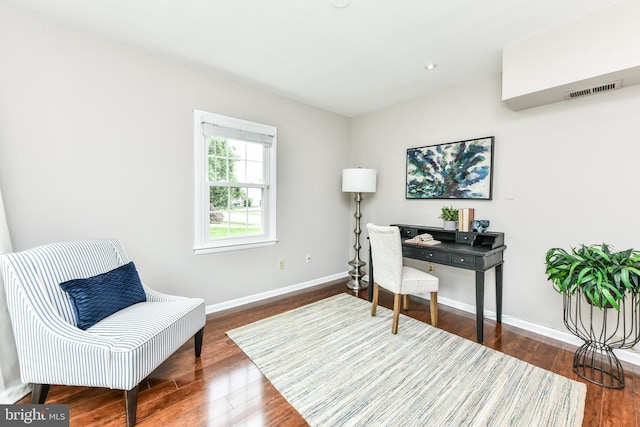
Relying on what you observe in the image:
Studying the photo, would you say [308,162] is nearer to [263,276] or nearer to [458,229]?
[263,276]

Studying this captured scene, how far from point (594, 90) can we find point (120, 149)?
146 inches

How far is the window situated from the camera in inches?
106

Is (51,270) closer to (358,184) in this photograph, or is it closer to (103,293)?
(103,293)

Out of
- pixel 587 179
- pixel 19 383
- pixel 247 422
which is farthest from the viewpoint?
pixel 587 179

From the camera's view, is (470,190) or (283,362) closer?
(283,362)

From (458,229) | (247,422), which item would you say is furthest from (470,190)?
(247,422)

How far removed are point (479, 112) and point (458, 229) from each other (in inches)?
47.7

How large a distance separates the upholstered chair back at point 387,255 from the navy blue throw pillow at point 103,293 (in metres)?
1.92

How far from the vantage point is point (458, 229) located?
279 cm

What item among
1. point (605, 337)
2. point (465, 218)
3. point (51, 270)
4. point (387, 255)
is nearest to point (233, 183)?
point (51, 270)

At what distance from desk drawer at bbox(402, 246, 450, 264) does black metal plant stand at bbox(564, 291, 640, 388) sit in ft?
2.81

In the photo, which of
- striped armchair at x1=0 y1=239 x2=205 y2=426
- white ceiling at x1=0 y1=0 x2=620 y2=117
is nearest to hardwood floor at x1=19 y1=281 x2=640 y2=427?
striped armchair at x1=0 y1=239 x2=205 y2=426

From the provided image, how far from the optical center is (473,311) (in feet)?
9.35

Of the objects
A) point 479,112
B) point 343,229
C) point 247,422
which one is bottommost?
point 247,422
